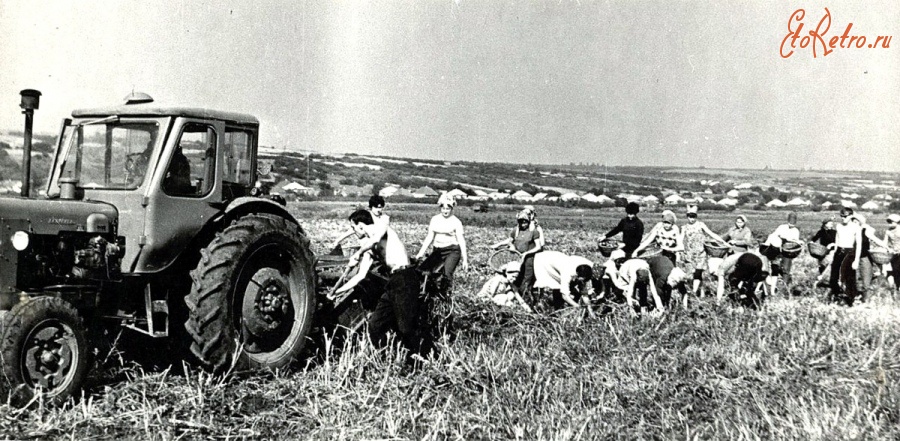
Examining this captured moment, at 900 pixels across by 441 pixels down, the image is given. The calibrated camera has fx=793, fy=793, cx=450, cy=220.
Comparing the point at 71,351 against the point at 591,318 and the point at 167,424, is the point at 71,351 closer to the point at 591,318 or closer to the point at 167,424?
the point at 167,424

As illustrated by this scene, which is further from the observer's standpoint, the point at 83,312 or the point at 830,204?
the point at 830,204

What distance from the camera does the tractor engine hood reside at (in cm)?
598

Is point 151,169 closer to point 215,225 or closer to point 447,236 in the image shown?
point 215,225

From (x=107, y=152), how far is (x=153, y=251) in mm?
1135

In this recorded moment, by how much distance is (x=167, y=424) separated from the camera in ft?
17.9

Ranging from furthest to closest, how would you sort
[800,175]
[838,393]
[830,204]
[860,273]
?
1. [800,175]
2. [830,204]
3. [860,273]
4. [838,393]

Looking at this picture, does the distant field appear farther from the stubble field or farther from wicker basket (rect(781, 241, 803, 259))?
the stubble field

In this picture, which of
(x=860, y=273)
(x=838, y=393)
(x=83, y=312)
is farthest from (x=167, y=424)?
(x=860, y=273)

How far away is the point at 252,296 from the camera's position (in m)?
7.10

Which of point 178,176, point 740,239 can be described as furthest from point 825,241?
point 178,176

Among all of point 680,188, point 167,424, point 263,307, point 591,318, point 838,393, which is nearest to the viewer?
point 167,424

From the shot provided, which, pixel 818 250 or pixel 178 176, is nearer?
pixel 178 176

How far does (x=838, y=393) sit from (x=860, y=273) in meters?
7.95

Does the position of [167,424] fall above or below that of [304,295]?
below
